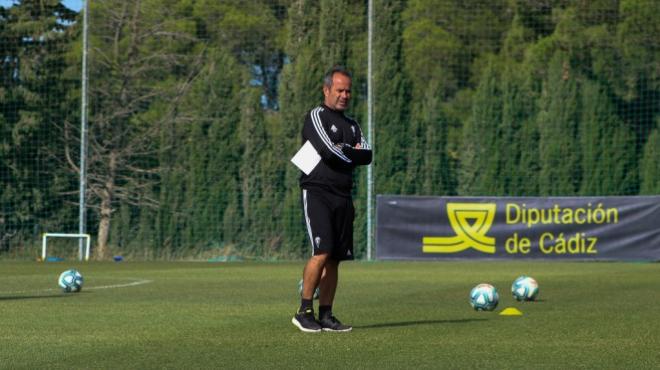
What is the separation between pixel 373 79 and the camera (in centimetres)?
2628

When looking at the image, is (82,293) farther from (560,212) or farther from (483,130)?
(483,130)

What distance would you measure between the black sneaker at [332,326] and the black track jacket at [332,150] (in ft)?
2.96

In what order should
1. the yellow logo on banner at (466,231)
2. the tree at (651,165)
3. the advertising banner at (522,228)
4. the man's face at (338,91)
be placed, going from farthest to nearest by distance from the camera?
the tree at (651,165) < the yellow logo on banner at (466,231) < the advertising banner at (522,228) < the man's face at (338,91)

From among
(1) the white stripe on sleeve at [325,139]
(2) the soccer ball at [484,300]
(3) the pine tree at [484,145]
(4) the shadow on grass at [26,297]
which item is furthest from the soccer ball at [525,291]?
(3) the pine tree at [484,145]

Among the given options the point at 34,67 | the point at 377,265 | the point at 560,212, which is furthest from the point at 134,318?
the point at 34,67

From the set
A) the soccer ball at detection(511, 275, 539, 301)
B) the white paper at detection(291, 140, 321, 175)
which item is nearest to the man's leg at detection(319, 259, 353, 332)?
the white paper at detection(291, 140, 321, 175)

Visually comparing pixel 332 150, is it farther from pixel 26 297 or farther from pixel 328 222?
pixel 26 297

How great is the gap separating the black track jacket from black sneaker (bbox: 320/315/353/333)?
90 cm

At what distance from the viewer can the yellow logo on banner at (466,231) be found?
952 inches

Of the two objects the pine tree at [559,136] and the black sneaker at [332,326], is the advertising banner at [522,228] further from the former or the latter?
the black sneaker at [332,326]

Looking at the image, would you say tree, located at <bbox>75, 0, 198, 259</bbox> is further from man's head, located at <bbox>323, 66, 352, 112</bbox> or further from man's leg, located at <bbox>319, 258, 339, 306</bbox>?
man's head, located at <bbox>323, 66, 352, 112</bbox>

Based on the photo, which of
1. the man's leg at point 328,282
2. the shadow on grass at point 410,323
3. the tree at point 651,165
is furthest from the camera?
the tree at point 651,165

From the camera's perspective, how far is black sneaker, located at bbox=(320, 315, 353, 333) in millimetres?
8719

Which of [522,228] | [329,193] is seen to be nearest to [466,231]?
[522,228]
